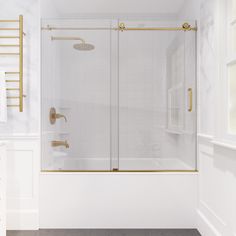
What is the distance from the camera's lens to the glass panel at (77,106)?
2865mm

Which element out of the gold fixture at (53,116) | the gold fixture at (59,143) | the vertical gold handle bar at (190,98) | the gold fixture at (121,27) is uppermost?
the gold fixture at (121,27)

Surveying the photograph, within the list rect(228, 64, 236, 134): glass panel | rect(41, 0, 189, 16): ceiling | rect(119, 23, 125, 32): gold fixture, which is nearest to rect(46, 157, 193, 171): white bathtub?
rect(228, 64, 236, 134): glass panel

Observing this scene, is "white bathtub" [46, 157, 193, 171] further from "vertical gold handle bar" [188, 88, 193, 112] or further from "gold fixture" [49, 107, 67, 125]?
"vertical gold handle bar" [188, 88, 193, 112]

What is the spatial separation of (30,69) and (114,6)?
1222mm

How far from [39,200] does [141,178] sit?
106 cm

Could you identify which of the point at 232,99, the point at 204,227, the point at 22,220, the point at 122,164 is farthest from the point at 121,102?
the point at 22,220

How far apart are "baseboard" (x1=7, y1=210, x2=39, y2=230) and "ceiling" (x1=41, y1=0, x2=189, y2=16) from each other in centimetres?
212

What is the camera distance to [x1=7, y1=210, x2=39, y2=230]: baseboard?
2.86 metres

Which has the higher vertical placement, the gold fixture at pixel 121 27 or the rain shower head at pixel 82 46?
the gold fixture at pixel 121 27

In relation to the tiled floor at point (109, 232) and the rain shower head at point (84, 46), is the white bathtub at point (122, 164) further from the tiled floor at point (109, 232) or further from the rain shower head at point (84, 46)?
the rain shower head at point (84, 46)

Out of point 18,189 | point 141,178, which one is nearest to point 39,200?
point 18,189

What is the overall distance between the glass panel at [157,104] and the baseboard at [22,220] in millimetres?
1013

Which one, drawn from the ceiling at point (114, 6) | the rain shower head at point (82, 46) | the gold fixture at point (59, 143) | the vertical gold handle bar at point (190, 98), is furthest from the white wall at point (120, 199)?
the ceiling at point (114, 6)

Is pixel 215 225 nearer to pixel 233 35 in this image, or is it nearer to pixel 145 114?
pixel 145 114
